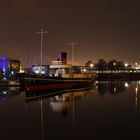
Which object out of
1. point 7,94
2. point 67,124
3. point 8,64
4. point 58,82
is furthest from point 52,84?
point 8,64

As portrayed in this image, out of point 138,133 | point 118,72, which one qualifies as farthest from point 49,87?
point 118,72

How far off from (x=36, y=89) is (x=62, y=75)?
7.39 meters

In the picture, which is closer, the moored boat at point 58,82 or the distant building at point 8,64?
the moored boat at point 58,82

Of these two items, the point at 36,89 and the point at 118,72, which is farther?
the point at 118,72

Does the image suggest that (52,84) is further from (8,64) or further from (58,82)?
(8,64)

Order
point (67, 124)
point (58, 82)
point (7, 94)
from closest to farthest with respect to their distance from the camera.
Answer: point (67, 124) < point (7, 94) < point (58, 82)

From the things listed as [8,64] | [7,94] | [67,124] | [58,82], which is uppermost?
[8,64]

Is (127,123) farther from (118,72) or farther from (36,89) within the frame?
(118,72)

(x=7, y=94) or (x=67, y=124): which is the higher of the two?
(x=7, y=94)

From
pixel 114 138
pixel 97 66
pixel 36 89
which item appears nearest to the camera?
pixel 114 138

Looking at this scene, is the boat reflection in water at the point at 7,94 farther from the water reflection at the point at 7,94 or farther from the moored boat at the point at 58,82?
the moored boat at the point at 58,82

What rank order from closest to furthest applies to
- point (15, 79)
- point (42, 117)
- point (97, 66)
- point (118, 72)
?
point (42, 117) → point (15, 79) → point (118, 72) → point (97, 66)

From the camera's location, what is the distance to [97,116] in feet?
65.2

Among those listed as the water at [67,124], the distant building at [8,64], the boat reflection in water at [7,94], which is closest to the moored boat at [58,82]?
the boat reflection in water at [7,94]
